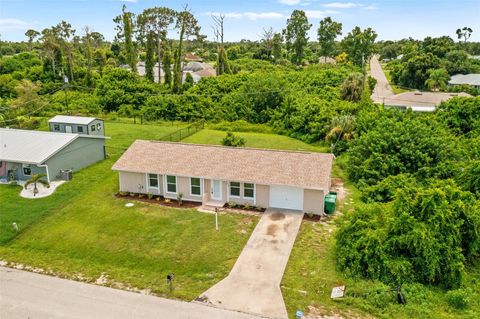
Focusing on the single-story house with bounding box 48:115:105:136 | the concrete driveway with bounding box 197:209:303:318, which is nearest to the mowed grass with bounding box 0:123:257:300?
the concrete driveway with bounding box 197:209:303:318

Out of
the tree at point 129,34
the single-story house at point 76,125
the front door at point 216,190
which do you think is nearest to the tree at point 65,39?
the tree at point 129,34

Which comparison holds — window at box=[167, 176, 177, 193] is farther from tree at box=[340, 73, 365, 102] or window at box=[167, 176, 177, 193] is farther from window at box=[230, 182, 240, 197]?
tree at box=[340, 73, 365, 102]

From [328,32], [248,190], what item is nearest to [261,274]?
[248,190]

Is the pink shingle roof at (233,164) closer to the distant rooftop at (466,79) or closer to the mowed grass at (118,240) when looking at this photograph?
the mowed grass at (118,240)

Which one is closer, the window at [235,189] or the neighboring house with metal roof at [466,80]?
the window at [235,189]

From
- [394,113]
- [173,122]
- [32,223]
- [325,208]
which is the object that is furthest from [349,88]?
[32,223]

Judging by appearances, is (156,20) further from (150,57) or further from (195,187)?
(195,187)
